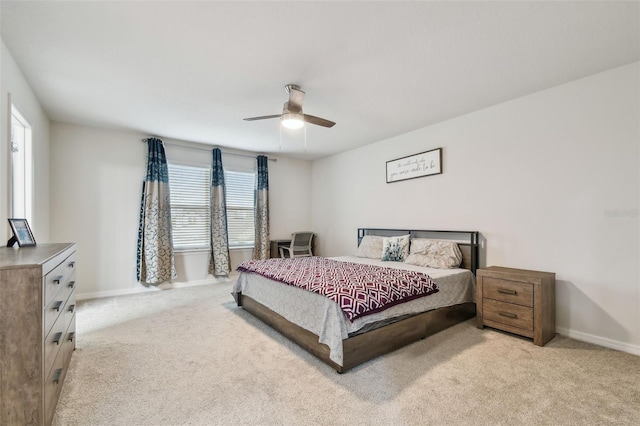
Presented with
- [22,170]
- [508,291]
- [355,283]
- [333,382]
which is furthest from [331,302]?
[22,170]

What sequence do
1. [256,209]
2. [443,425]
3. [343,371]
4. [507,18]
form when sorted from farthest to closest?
[256,209] → [343,371] → [507,18] → [443,425]

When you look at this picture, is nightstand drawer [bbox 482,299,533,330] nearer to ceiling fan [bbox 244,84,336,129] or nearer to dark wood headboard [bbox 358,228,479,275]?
dark wood headboard [bbox 358,228,479,275]

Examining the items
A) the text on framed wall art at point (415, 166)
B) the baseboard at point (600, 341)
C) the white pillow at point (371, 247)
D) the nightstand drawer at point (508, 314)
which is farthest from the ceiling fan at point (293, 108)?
the baseboard at point (600, 341)

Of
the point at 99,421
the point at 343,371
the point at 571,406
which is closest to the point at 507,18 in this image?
the point at 571,406

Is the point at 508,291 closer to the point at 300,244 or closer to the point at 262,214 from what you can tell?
the point at 300,244

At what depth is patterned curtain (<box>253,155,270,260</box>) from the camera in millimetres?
5613

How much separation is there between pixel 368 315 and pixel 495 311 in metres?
1.54

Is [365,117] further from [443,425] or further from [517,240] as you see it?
[443,425]

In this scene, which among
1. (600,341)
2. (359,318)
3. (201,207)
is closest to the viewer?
(359,318)

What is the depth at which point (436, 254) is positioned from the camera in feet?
11.8

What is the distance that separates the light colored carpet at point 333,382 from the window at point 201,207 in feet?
7.22

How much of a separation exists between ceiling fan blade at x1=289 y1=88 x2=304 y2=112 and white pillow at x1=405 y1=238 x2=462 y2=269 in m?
2.32

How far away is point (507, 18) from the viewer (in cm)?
195

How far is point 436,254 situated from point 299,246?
110 inches
